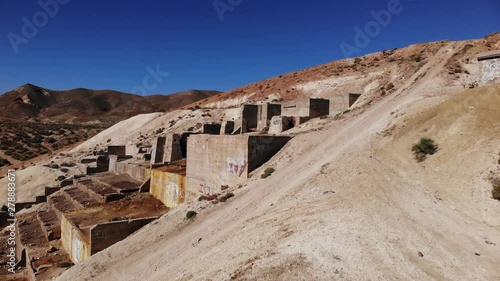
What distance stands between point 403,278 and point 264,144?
9.76 meters

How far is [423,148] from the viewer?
11352 millimetres

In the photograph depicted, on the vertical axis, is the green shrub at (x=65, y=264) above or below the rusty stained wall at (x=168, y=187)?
below

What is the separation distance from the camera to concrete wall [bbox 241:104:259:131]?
24812 millimetres

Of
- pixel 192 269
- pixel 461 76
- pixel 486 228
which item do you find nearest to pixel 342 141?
pixel 486 228

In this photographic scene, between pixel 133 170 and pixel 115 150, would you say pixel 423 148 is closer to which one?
pixel 133 170

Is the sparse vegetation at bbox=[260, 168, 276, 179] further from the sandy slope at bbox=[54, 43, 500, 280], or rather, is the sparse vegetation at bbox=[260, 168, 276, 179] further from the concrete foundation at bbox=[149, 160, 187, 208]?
the concrete foundation at bbox=[149, 160, 187, 208]

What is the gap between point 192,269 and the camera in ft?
26.7

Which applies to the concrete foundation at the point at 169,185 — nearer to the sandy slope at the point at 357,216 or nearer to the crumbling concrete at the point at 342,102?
the sandy slope at the point at 357,216

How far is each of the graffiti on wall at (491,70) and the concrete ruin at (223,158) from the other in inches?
331

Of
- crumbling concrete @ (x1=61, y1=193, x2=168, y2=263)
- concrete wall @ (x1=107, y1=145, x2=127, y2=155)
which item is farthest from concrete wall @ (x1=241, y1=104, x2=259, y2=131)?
concrete wall @ (x1=107, y1=145, x2=127, y2=155)

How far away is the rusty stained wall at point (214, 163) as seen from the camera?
49.6ft

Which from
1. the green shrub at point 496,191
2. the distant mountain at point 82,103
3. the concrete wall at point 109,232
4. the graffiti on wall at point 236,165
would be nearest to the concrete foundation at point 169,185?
the concrete wall at point 109,232

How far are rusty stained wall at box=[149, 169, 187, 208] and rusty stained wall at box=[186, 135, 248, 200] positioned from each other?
557 mm

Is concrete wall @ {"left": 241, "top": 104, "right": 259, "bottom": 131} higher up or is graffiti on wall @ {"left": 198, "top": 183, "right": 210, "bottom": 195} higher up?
concrete wall @ {"left": 241, "top": 104, "right": 259, "bottom": 131}
